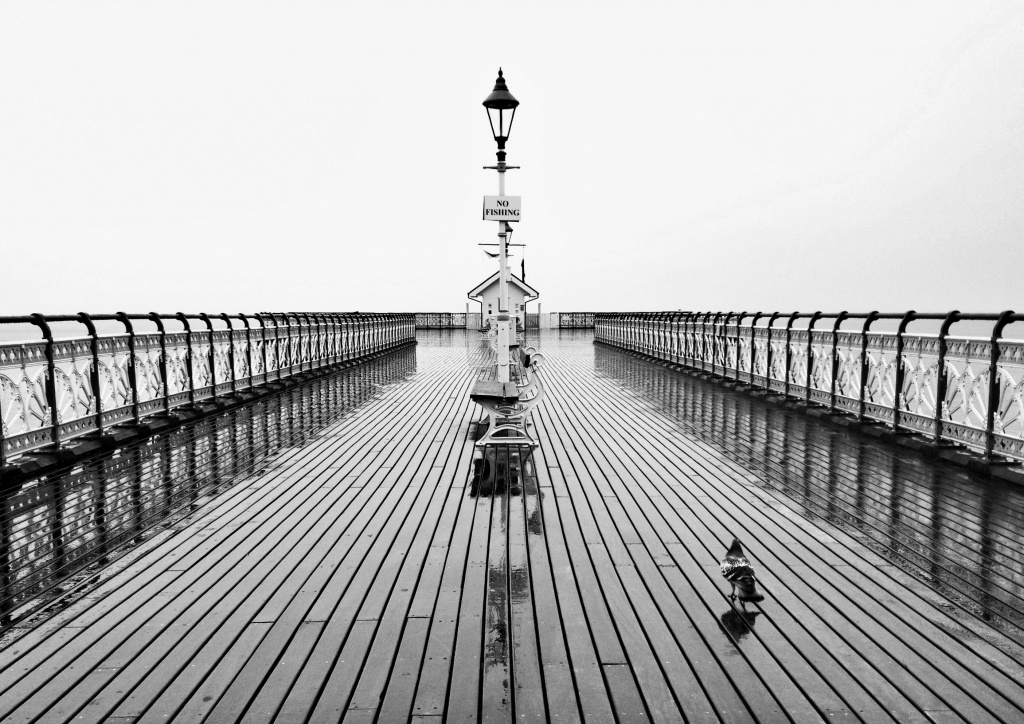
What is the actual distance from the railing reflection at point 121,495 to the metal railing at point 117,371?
19.9 inches

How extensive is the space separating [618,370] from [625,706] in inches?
569

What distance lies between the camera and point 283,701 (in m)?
2.47

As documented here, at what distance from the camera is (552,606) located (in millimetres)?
3254

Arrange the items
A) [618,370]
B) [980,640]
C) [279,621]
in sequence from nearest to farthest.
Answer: [980,640]
[279,621]
[618,370]

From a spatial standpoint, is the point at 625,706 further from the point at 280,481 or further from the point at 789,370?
the point at 789,370

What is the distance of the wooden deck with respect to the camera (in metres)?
2.49

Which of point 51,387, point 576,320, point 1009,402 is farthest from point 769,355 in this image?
point 576,320

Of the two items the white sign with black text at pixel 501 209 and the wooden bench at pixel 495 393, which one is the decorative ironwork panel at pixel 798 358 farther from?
the wooden bench at pixel 495 393

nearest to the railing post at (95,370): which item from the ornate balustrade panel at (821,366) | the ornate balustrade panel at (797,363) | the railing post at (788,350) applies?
the ornate balustrade panel at (821,366)

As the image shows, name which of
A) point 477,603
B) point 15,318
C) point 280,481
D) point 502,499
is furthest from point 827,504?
point 15,318

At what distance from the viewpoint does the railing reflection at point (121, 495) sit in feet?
12.6

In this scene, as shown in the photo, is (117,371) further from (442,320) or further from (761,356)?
(442,320)

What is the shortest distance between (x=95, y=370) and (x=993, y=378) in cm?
907

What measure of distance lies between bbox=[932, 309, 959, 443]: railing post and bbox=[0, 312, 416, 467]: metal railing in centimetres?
886
